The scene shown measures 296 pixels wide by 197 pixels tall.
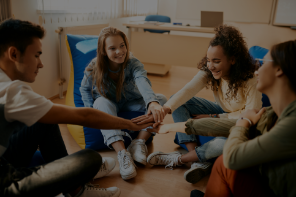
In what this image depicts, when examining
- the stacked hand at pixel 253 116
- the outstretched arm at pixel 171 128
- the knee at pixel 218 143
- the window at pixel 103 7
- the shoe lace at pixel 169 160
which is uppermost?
the window at pixel 103 7

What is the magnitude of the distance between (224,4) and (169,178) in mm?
5338

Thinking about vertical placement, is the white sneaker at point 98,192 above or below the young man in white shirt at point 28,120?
below

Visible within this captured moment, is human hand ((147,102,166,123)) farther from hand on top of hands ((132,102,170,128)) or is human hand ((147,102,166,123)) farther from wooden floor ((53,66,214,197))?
wooden floor ((53,66,214,197))

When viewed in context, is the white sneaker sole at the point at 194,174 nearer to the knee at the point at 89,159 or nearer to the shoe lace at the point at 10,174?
the knee at the point at 89,159

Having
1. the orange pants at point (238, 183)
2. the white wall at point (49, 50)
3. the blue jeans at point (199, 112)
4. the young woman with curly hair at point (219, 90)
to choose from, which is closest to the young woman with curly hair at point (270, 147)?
the orange pants at point (238, 183)

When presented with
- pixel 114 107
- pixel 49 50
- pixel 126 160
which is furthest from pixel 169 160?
pixel 49 50

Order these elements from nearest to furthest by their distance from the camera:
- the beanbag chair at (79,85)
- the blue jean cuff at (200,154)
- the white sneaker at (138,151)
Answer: the blue jean cuff at (200,154) < the white sneaker at (138,151) < the beanbag chair at (79,85)

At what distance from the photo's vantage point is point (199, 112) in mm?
1850

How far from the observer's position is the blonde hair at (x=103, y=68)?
5.89ft

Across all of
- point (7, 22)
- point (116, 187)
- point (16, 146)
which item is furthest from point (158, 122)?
point (7, 22)

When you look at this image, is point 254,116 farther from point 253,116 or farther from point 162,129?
point 162,129

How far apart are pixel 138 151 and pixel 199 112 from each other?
56 cm

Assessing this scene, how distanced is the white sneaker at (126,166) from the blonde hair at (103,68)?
47cm

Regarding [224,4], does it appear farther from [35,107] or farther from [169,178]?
[35,107]
